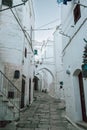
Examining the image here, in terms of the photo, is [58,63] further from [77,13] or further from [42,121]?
[77,13]

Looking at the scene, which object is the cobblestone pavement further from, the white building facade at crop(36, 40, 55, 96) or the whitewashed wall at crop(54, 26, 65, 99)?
the white building facade at crop(36, 40, 55, 96)

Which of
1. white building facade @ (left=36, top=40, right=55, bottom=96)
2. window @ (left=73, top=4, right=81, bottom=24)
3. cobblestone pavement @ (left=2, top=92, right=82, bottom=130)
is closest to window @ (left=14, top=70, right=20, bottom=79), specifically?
cobblestone pavement @ (left=2, top=92, right=82, bottom=130)

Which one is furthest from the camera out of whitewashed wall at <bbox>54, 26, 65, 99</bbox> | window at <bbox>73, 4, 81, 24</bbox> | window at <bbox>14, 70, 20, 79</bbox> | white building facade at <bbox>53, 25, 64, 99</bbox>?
whitewashed wall at <bbox>54, 26, 65, 99</bbox>

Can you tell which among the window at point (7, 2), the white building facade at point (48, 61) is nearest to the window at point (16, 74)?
the window at point (7, 2)

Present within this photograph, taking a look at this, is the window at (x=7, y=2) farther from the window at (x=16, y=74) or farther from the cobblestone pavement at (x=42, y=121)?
the cobblestone pavement at (x=42, y=121)

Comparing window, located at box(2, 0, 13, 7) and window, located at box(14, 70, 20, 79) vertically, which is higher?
window, located at box(2, 0, 13, 7)

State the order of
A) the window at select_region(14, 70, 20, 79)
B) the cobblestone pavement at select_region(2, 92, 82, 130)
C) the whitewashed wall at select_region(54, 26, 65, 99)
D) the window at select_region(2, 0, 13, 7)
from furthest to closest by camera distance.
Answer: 1. the whitewashed wall at select_region(54, 26, 65, 99)
2. the window at select_region(2, 0, 13, 7)
3. the window at select_region(14, 70, 20, 79)
4. the cobblestone pavement at select_region(2, 92, 82, 130)

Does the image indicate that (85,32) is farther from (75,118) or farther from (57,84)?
(57,84)

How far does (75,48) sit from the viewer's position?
567cm

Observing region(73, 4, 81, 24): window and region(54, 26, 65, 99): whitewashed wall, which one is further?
region(54, 26, 65, 99): whitewashed wall

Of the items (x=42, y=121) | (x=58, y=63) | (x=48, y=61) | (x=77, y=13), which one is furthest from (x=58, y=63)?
(x=77, y=13)

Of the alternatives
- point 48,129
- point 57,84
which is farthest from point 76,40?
point 57,84

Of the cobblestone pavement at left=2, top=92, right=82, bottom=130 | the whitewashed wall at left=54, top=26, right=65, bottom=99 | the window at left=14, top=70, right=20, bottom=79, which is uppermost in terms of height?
the whitewashed wall at left=54, top=26, right=65, bottom=99

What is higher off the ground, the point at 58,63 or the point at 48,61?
the point at 48,61
